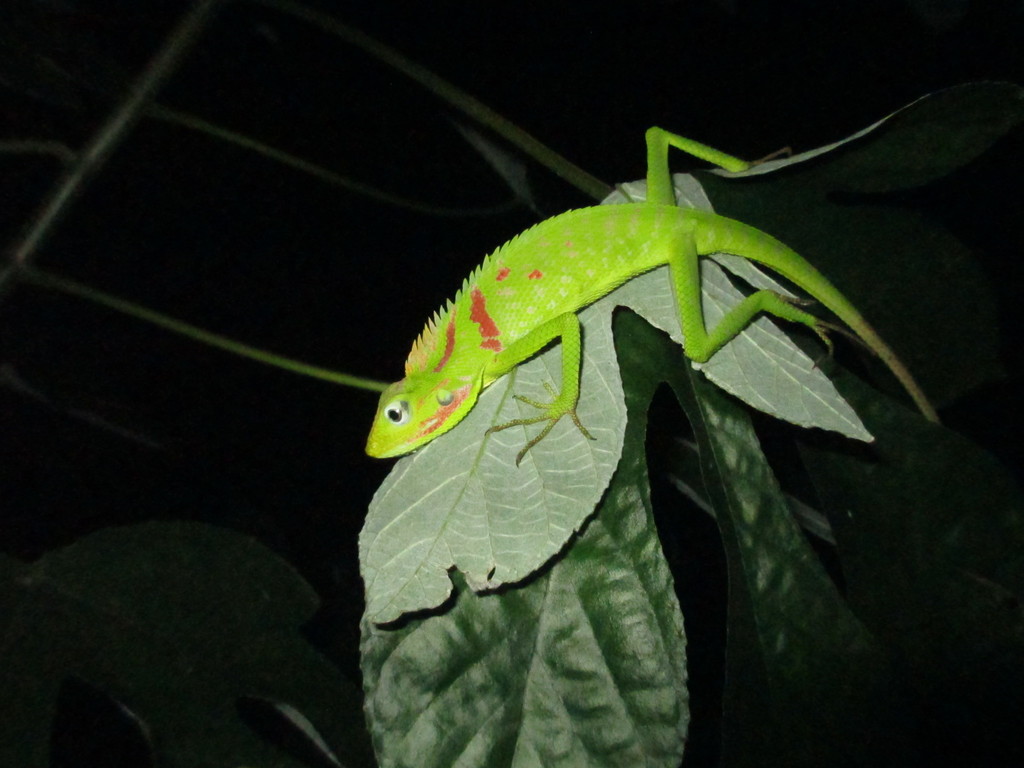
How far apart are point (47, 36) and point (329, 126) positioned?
29.5 inches

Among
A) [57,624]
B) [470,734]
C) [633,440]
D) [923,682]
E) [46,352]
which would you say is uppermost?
[46,352]

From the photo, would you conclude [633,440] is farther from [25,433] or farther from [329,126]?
[25,433]

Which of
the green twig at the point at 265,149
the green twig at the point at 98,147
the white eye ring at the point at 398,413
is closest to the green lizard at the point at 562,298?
the white eye ring at the point at 398,413

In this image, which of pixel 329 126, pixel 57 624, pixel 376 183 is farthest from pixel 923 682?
pixel 329 126

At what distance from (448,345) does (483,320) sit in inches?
3.3

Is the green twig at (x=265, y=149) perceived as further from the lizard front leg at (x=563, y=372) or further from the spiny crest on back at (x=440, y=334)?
the lizard front leg at (x=563, y=372)

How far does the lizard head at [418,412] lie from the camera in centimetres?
115

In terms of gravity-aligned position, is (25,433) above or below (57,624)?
above

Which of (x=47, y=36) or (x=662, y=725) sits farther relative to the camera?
(x=47, y=36)

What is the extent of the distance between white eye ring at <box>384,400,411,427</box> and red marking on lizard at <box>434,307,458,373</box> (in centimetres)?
11

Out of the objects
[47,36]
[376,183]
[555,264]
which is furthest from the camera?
[376,183]

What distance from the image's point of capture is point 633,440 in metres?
1.03

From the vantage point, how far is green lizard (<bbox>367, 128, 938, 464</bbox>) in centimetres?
114

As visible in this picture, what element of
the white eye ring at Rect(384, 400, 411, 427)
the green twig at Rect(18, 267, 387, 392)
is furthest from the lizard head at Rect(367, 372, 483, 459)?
the green twig at Rect(18, 267, 387, 392)
